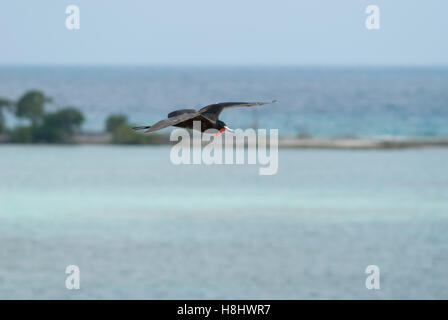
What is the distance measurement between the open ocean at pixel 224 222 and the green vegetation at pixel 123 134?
1716 mm

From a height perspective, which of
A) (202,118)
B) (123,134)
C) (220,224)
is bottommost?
(220,224)

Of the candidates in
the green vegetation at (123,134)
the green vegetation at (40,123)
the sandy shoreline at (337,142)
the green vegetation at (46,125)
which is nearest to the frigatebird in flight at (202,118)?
the green vegetation at (123,134)

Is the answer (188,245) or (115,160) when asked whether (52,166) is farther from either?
(188,245)

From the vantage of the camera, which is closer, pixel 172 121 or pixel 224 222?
pixel 172 121

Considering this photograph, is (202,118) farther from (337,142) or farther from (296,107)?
(296,107)

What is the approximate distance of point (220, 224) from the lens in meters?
78.7

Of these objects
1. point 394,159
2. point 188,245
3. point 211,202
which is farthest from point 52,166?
point 394,159

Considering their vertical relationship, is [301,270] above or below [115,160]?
below

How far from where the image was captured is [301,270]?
240 feet

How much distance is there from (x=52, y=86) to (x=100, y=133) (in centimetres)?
8465

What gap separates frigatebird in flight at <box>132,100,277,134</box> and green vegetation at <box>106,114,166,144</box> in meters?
76.3

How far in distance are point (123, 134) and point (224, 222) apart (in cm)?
1818

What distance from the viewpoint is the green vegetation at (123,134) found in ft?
296

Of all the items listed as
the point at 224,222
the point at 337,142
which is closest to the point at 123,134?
the point at 224,222
